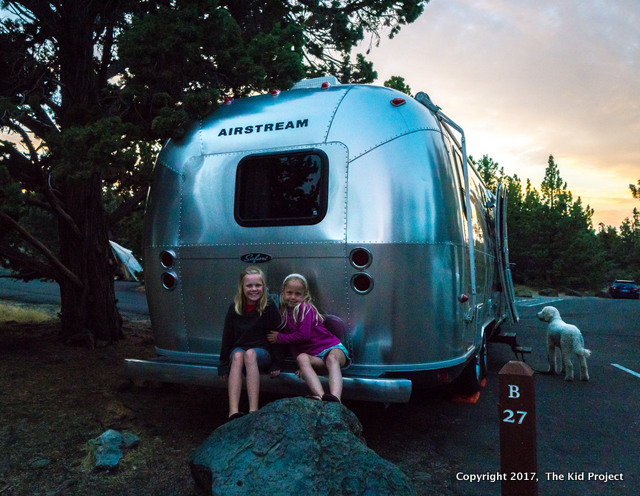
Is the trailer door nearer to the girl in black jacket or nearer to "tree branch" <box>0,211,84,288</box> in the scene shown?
the girl in black jacket

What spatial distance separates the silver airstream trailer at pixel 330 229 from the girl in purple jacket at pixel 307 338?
4.5 inches

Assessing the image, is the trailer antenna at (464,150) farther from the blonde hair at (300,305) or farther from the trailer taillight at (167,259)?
the trailer taillight at (167,259)

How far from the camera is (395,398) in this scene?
3609 millimetres

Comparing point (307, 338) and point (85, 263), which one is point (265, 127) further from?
point (85, 263)

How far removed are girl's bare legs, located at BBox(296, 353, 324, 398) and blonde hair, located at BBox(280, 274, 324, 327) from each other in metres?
0.28

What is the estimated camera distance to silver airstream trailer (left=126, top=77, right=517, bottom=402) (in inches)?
154

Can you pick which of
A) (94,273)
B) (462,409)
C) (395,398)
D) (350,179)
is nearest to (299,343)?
(395,398)

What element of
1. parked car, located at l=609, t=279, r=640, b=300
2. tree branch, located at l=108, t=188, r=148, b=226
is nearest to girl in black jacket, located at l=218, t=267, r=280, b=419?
tree branch, located at l=108, t=188, r=148, b=226

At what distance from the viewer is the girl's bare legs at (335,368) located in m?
3.62

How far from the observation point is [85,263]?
7.42 m

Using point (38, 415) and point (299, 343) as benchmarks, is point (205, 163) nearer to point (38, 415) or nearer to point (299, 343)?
point (299, 343)

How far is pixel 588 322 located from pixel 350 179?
14.3 metres

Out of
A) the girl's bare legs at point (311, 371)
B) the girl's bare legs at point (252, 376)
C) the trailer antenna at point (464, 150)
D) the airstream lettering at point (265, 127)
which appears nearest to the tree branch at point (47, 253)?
the airstream lettering at point (265, 127)

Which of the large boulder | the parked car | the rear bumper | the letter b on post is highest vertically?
the letter b on post
